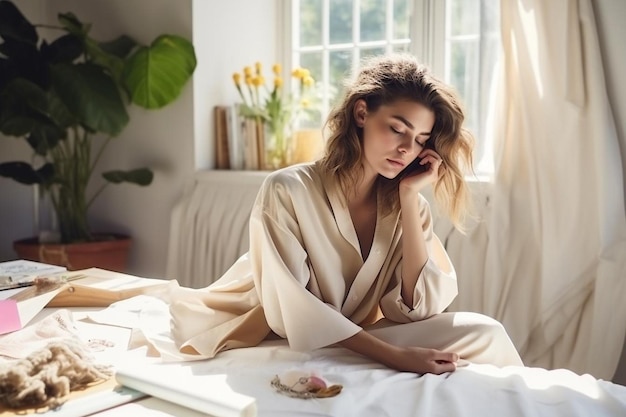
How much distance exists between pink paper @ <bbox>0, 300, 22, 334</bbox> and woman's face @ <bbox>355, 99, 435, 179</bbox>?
3.02 feet

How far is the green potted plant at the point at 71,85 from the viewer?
2807 mm

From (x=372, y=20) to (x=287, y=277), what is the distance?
1.78 m

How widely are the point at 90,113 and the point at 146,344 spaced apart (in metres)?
1.54

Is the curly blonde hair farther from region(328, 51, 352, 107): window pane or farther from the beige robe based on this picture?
region(328, 51, 352, 107): window pane

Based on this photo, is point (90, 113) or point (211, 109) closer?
point (90, 113)

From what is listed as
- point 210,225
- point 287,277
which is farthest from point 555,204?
point 210,225

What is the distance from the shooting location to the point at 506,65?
217cm

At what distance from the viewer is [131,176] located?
3.04 m

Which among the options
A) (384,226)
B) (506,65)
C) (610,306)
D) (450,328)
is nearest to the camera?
(450,328)

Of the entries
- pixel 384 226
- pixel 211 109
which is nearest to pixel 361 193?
pixel 384 226

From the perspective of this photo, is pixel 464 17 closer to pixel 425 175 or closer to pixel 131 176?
pixel 425 175

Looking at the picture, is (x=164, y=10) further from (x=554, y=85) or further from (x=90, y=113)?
(x=554, y=85)

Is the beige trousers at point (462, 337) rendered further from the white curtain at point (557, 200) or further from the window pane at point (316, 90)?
the window pane at point (316, 90)

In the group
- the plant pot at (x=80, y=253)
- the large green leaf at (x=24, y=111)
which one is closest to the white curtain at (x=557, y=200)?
the plant pot at (x=80, y=253)
